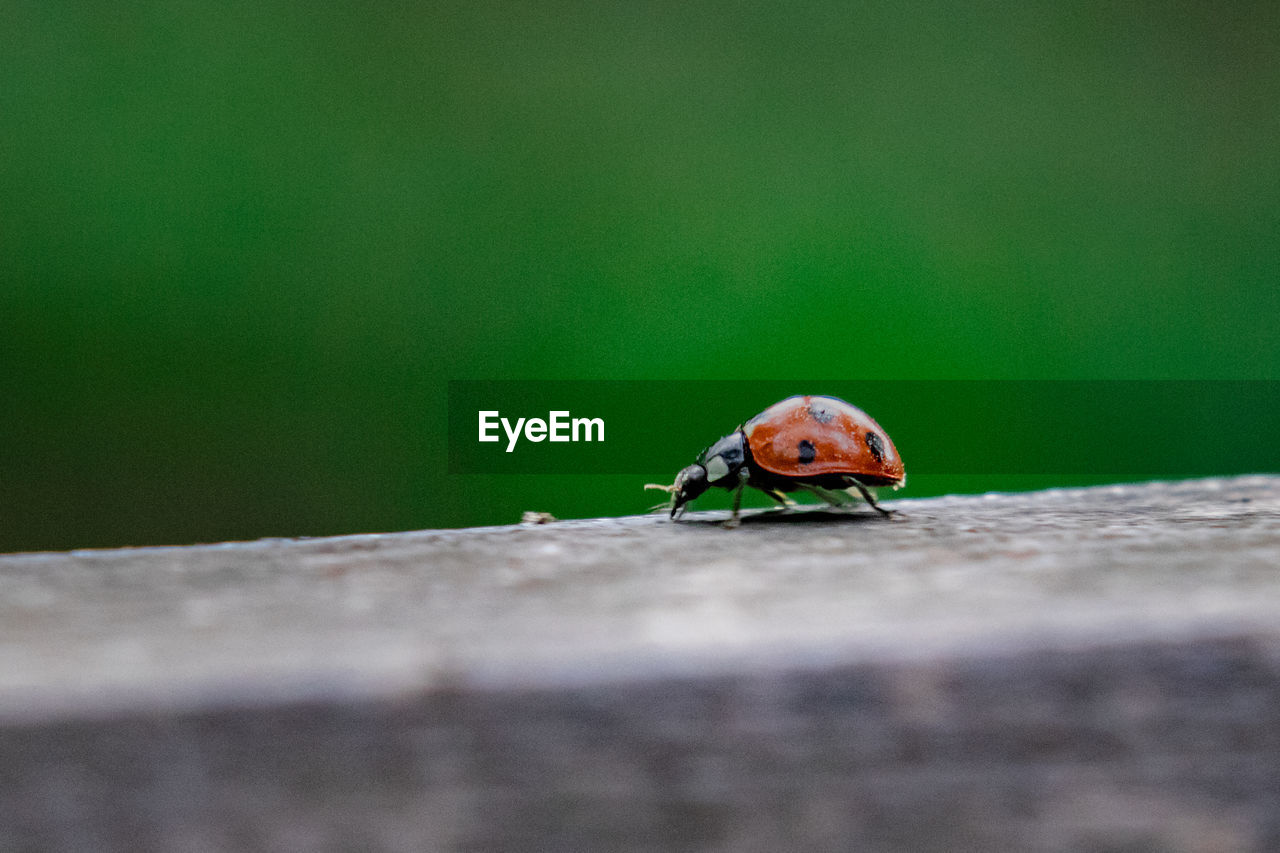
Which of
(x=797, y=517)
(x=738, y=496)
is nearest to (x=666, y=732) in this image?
(x=797, y=517)

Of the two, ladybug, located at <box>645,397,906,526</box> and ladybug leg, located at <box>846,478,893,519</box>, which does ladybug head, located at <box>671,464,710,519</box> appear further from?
ladybug leg, located at <box>846,478,893,519</box>

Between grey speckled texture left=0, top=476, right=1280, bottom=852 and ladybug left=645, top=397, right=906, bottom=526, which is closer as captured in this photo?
grey speckled texture left=0, top=476, right=1280, bottom=852

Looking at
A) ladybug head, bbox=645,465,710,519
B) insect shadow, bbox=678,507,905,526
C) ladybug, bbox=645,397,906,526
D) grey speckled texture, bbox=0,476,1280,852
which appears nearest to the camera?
grey speckled texture, bbox=0,476,1280,852

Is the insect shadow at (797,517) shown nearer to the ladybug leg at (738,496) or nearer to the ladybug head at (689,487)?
the ladybug leg at (738,496)

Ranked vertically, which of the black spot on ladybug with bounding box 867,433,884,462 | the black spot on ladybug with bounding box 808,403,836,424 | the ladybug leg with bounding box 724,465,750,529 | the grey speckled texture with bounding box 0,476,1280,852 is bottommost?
the ladybug leg with bounding box 724,465,750,529

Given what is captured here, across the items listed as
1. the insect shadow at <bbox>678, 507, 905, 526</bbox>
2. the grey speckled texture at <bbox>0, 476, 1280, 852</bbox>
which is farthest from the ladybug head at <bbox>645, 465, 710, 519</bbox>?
the grey speckled texture at <bbox>0, 476, 1280, 852</bbox>

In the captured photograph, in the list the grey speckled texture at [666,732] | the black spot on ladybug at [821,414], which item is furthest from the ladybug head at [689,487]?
the grey speckled texture at [666,732]

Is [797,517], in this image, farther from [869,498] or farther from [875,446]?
[875,446]

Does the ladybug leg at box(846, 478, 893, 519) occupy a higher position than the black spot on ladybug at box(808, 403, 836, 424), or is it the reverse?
the black spot on ladybug at box(808, 403, 836, 424)
